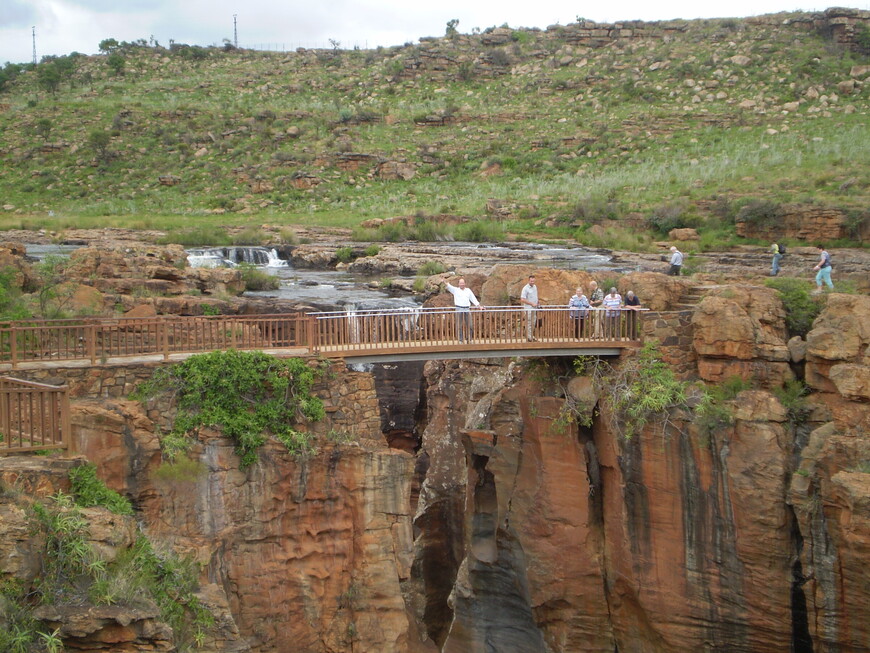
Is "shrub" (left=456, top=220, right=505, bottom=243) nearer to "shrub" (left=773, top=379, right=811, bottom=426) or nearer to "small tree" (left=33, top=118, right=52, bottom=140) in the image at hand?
"shrub" (left=773, top=379, right=811, bottom=426)

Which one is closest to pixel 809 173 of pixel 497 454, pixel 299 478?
pixel 497 454

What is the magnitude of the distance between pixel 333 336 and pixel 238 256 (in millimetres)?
17333

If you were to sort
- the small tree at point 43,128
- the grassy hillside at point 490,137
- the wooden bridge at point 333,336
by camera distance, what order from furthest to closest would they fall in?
the small tree at point 43,128, the grassy hillside at point 490,137, the wooden bridge at point 333,336

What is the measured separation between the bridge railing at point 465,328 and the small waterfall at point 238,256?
1474cm

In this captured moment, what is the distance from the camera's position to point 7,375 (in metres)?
12.3

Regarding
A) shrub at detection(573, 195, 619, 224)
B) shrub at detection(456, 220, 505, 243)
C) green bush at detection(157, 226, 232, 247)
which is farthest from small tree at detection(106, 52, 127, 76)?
shrub at detection(573, 195, 619, 224)

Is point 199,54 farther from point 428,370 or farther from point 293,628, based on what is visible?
point 293,628

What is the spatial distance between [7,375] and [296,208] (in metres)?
31.3

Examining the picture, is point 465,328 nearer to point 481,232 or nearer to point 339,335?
point 339,335

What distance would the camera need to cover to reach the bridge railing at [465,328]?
14727 millimetres

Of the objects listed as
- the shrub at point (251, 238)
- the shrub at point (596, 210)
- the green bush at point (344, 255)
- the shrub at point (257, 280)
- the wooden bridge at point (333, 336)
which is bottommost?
the wooden bridge at point (333, 336)

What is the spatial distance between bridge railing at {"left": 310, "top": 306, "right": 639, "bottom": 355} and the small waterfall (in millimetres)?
14742

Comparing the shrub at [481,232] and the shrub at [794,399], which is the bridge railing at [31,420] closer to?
the shrub at [794,399]

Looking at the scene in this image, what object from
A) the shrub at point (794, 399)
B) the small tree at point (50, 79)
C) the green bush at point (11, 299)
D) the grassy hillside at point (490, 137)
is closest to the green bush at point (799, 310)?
the shrub at point (794, 399)
